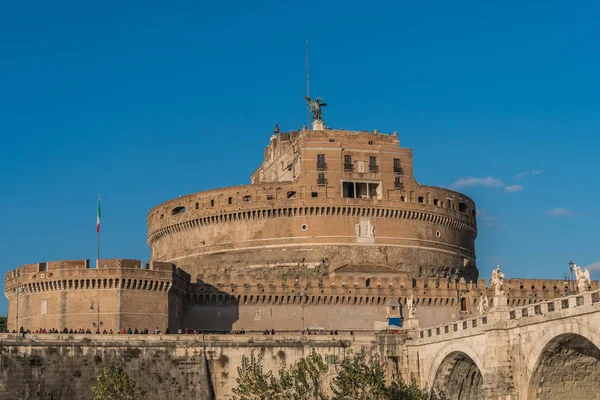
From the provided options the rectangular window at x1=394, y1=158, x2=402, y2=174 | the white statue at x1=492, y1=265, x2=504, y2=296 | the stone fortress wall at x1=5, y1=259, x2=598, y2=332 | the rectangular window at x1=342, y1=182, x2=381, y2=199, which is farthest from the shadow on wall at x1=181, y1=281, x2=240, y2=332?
the white statue at x1=492, y1=265, x2=504, y2=296

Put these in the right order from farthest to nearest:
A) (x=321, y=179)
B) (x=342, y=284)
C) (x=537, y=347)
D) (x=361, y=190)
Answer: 1. (x=361, y=190)
2. (x=321, y=179)
3. (x=342, y=284)
4. (x=537, y=347)

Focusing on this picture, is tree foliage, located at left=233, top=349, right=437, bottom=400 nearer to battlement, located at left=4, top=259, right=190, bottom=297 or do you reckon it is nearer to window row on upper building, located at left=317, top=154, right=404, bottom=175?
battlement, located at left=4, top=259, right=190, bottom=297

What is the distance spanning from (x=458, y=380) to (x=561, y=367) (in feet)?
38.4

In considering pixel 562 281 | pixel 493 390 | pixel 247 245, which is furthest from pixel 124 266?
pixel 562 281

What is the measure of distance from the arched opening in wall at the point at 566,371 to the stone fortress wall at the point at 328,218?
1372 inches

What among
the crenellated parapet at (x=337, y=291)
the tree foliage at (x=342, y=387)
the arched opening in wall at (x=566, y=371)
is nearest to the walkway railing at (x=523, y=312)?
the arched opening in wall at (x=566, y=371)

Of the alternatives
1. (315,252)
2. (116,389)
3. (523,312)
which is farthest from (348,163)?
(116,389)

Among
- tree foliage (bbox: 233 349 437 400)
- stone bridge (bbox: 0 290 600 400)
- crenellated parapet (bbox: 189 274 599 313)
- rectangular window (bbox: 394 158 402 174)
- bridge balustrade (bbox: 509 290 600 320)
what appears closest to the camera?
bridge balustrade (bbox: 509 290 600 320)

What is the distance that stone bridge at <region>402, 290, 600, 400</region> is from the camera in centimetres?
3966

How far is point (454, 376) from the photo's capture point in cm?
5425

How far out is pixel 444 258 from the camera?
3285 inches

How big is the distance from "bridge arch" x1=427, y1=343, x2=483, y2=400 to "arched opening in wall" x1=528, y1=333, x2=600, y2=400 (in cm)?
883

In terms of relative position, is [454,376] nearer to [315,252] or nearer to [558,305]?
[558,305]

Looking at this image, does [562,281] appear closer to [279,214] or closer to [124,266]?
[279,214]
